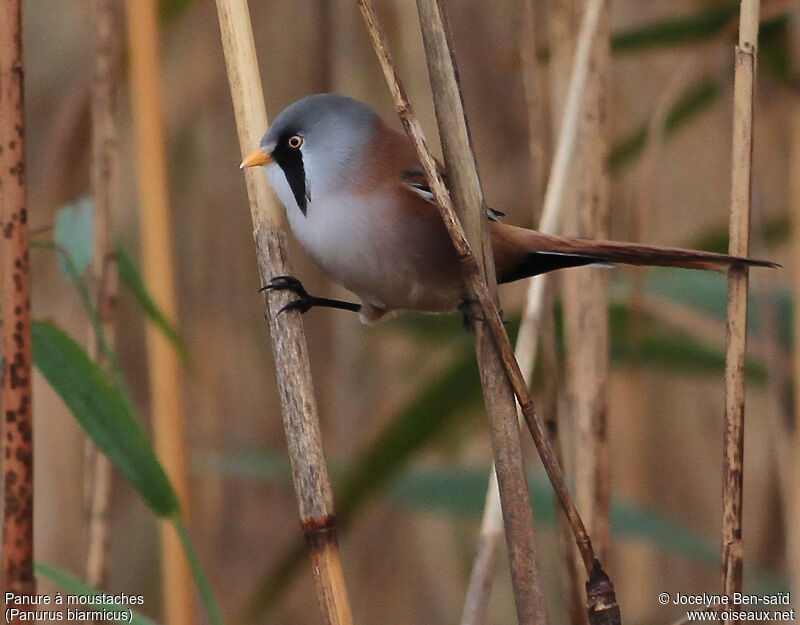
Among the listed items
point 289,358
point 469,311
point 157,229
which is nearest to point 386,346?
point 157,229

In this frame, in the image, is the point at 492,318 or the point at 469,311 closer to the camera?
the point at 492,318

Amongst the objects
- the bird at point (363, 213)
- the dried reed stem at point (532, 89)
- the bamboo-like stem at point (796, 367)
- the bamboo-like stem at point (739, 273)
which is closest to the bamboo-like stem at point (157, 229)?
the bird at point (363, 213)

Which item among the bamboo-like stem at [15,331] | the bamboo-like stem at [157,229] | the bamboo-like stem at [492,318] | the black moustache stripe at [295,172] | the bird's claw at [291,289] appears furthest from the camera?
the bamboo-like stem at [157,229]

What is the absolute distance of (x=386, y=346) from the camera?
A: 104 inches

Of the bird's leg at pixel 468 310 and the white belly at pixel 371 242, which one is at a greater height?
the white belly at pixel 371 242

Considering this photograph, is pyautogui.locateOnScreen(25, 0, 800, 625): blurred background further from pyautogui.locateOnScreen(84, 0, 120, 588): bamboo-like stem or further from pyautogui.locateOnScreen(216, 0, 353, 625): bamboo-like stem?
pyautogui.locateOnScreen(216, 0, 353, 625): bamboo-like stem

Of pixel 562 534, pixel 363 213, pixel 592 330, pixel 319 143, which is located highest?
pixel 319 143

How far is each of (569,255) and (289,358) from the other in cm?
39

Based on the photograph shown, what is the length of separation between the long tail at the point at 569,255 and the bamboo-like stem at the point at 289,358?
0.30 meters

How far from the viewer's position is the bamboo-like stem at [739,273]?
3.30 ft

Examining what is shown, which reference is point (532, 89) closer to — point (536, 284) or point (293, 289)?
point (536, 284)

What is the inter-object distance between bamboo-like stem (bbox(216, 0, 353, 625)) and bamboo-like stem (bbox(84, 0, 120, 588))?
34 centimetres

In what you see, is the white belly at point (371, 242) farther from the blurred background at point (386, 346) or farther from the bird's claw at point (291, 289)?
the blurred background at point (386, 346)

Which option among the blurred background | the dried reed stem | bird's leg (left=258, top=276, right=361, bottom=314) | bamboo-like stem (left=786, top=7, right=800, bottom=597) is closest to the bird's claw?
bird's leg (left=258, top=276, right=361, bottom=314)
